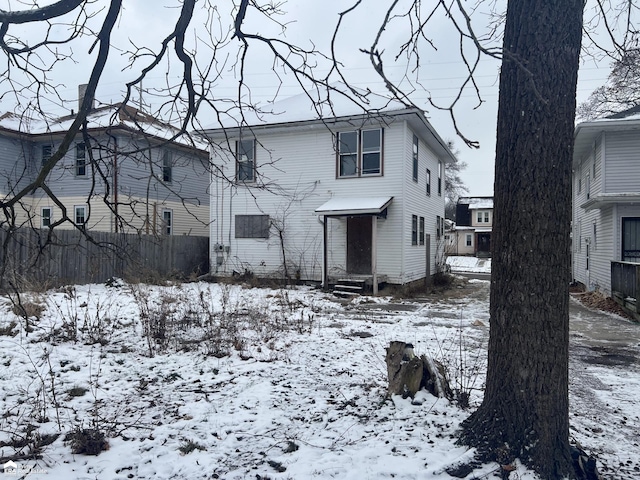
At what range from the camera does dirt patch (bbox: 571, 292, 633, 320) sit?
10995mm

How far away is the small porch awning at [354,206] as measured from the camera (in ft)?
44.5

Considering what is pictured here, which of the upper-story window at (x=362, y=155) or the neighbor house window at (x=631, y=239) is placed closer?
the neighbor house window at (x=631, y=239)

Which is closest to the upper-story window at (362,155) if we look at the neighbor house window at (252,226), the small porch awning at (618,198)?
the neighbor house window at (252,226)

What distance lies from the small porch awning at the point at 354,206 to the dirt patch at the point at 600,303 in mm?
6699

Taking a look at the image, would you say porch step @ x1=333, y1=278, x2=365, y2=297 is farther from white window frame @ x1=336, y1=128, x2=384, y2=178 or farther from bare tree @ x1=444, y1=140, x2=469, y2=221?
bare tree @ x1=444, y1=140, x2=469, y2=221

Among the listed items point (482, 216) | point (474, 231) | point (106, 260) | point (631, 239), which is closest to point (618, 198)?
point (631, 239)

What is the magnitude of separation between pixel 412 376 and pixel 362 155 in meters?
11.5

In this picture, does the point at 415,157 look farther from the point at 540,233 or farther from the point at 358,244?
the point at 540,233

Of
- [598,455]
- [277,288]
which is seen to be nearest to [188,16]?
[598,455]

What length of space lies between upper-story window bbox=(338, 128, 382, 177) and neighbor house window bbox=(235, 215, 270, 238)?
3.47 metres

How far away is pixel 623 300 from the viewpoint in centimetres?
1098

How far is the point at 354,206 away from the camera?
1399 cm

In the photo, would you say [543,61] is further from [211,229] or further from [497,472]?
[211,229]

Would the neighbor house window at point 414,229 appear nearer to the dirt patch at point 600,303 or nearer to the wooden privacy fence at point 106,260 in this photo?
the dirt patch at point 600,303
